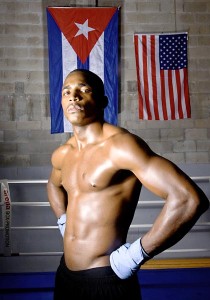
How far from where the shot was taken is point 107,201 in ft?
4.69

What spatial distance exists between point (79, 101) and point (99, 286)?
79 centimetres

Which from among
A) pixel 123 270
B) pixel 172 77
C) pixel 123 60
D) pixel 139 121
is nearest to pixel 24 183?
pixel 139 121

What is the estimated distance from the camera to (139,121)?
13.9ft

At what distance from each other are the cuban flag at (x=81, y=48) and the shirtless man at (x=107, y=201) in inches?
101

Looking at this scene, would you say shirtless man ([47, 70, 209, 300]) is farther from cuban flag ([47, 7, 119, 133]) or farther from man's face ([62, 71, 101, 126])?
cuban flag ([47, 7, 119, 133])

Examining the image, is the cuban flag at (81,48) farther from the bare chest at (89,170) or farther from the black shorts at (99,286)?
the black shorts at (99,286)

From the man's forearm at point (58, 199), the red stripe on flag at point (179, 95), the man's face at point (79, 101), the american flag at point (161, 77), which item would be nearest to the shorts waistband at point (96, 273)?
the man's forearm at point (58, 199)

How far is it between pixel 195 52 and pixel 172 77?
45 cm

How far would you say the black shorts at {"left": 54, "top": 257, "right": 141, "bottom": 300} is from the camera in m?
1.43

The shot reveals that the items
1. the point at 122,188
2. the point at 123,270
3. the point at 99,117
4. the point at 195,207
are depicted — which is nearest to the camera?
the point at 195,207

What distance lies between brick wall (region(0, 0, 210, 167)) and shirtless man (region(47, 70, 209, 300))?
262 cm

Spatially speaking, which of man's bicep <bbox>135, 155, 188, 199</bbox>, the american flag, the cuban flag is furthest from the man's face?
the american flag

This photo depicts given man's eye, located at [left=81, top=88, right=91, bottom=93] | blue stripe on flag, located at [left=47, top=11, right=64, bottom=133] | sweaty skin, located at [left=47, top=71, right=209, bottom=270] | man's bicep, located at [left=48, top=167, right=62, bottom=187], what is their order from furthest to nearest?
blue stripe on flag, located at [left=47, top=11, right=64, bottom=133], man's bicep, located at [left=48, top=167, right=62, bottom=187], man's eye, located at [left=81, top=88, right=91, bottom=93], sweaty skin, located at [left=47, top=71, right=209, bottom=270]

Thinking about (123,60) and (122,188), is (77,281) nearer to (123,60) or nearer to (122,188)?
(122,188)
